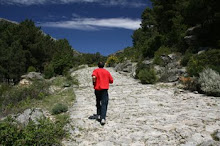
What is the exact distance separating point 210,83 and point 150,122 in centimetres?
478

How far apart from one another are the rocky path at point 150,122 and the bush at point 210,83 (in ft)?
1.44

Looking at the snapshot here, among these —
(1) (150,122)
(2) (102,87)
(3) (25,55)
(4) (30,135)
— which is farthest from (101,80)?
(3) (25,55)

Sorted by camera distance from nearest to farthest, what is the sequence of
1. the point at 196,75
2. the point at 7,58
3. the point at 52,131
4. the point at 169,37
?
the point at 52,131, the point at 196,75, the point at 169,37, the point at 7,58

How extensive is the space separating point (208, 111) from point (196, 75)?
508cm

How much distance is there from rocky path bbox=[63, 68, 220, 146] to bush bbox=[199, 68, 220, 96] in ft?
1.44

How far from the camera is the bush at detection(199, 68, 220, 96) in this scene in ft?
31.0

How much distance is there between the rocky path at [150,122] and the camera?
5.10m

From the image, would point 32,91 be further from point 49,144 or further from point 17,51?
point 17,51

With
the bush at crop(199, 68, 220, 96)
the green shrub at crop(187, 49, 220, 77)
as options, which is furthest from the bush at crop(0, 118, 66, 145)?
the green shrub at crop(187, 49, 220, 77)

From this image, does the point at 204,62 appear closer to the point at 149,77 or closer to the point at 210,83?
the point at 149,77

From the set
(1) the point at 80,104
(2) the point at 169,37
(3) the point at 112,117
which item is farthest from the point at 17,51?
(3) the point at 112,117

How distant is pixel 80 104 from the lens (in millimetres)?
9047

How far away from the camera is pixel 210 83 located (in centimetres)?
957

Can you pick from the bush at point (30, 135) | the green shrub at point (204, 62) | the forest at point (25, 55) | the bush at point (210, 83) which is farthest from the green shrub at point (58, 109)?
the forest at point (25, 55)
